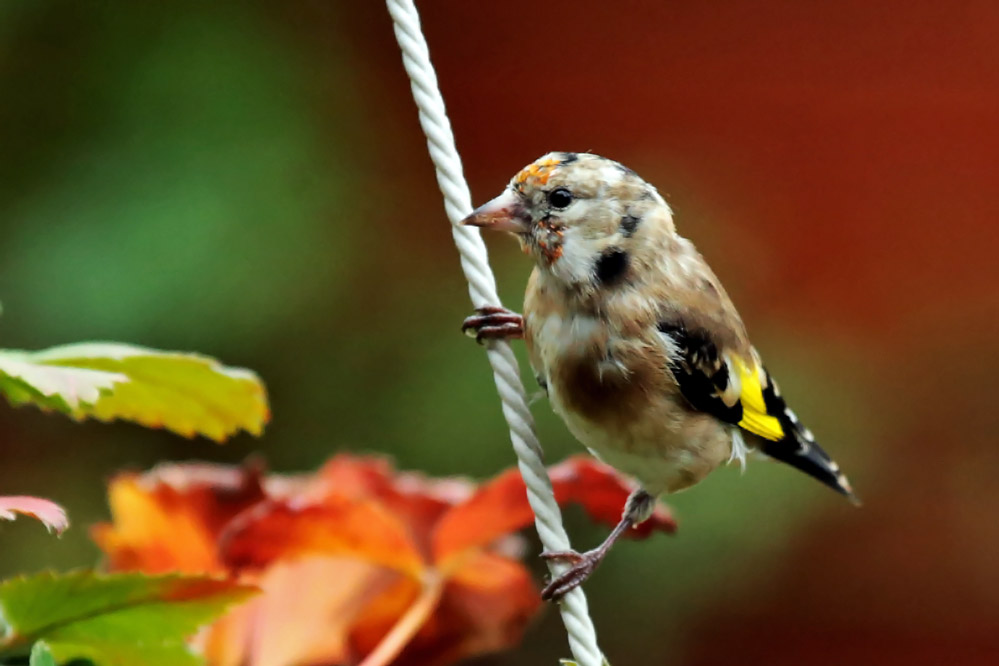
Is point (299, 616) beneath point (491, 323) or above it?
beneath

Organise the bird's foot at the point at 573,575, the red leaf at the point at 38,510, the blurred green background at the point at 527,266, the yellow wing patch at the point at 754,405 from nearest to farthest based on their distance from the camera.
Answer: the red leaf at the point at 38,510 → the bird's foot at the point at 573,575 → the yellow wing patch at the point at 754,405 → the blurred green background at the point at 527,266

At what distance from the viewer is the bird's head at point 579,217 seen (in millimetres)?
794

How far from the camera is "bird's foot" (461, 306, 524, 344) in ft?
2.53

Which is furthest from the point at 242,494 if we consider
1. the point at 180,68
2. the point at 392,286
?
the point at 392,286

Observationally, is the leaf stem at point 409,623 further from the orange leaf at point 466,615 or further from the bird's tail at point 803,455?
the bird's tail at point 803,455

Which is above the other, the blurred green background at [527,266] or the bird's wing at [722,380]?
the blurred green background at [527,266]

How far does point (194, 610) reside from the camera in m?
0.47

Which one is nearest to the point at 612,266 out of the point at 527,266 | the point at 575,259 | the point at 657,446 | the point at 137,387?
the point at 575,259

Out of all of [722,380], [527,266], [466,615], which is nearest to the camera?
[466,615]

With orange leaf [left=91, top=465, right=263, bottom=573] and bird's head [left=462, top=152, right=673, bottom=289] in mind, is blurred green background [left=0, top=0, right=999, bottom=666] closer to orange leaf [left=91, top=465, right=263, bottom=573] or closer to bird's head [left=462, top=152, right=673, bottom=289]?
bird's head [left=462, top=152, right=673, bottom=289]

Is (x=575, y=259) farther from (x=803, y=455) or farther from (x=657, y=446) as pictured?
(x=803, y=455)

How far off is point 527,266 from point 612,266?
0.73 m

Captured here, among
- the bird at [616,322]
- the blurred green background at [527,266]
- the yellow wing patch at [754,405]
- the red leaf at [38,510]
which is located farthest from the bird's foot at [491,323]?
the blurred green background at [527,266]

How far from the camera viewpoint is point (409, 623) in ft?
1.86
